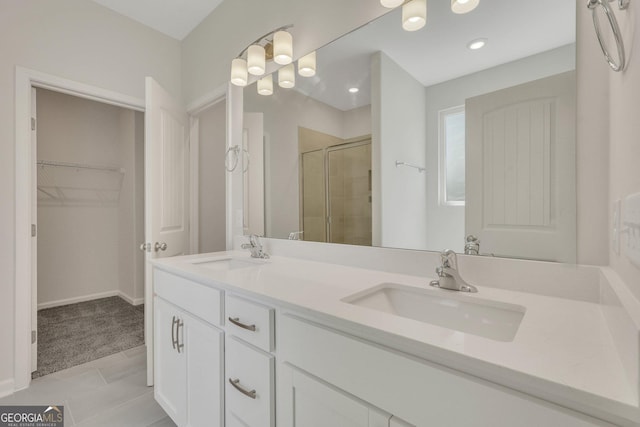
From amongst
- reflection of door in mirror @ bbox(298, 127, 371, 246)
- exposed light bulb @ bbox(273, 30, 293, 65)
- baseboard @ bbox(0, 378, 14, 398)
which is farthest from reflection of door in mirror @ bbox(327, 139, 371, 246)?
baseboard @ bbox(0, 378, 14, 398)

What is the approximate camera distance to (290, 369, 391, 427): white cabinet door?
2.15ft

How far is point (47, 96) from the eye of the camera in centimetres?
329

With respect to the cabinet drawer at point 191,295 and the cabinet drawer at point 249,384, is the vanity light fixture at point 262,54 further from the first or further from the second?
the cabinet drawer at point 249,384

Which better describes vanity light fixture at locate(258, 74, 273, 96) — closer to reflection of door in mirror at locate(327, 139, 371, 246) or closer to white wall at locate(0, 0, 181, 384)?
reflection of door in mirror at locate(327, 139, 371, 246)

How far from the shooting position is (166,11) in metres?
2.24

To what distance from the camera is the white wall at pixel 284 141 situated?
1592mm

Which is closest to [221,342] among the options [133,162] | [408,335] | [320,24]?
[408,335]

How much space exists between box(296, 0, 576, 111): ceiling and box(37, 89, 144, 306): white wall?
3.10 metres

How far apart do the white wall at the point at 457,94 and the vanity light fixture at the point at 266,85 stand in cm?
105

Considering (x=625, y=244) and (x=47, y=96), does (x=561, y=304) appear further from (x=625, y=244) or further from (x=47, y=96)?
(x=47, y=96)

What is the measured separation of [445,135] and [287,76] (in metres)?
1.05

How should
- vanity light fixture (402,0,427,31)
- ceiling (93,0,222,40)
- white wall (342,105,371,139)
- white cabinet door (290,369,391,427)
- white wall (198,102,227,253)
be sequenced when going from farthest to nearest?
white wall (198,102,227,253) → ceiling (93,0,222,40) → white wall (342,105,371,139) → vanity light fixture (402,0,427,31) → white cabinet door (290,369,391,427)

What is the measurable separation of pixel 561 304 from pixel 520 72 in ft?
2.43

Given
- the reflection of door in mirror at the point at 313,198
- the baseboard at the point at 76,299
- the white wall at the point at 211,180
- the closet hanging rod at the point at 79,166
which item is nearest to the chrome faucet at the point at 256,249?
the reflection of door in mirror at the point at 313,198
